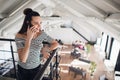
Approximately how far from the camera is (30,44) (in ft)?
6.77

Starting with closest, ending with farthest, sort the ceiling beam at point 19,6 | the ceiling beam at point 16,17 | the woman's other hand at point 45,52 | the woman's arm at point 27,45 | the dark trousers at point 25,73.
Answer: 1. the woman's arm at point 27,45
2. the dark trousers at point 25,73
3. the woman's other hand at point 45,52
4. the ceiling beam at point 19,6
5. the ceiling beam at point 16,17

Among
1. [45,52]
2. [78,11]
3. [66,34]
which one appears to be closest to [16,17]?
[78,11]

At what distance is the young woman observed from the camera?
190 cm

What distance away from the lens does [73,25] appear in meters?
11.3

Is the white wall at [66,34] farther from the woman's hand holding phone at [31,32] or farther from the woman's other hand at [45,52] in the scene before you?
the woman's hand holding phone at [31,32]

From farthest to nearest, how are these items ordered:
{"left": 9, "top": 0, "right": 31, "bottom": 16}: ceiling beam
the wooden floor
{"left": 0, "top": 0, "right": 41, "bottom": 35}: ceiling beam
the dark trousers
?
the wooden floor → {"left": 0, "top": 0, "right": 41, "bottom": 35}: ceiling beam → {"left": 9, "top": 0, "right": 31, "bottom": 16}: ceiling beam → the dark trousers

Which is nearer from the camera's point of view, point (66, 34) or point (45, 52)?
point (45, 52)

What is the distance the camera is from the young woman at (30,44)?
A: 1.90m

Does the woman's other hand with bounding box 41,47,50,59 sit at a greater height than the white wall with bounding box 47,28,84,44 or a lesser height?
lesser

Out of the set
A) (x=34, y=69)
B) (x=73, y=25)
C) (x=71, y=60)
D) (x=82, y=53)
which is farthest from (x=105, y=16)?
(x=73, y=25)

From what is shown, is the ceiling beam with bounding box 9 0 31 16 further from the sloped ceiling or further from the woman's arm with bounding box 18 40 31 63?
the woman's arm with bounding box 18 40 31 63

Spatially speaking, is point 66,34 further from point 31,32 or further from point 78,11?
point 31,32

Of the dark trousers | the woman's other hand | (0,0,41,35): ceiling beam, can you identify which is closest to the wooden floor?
(0,0,41,35): ceiling beam

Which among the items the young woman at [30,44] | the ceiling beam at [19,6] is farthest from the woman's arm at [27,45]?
the ceiling beam at [19,6]
